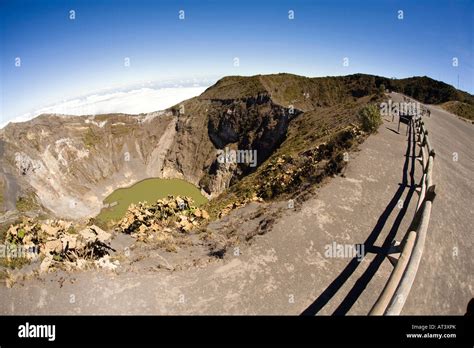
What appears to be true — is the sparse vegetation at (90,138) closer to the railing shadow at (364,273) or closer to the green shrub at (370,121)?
the green shrub at (370,121)

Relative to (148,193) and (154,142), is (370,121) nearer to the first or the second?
(148,193)

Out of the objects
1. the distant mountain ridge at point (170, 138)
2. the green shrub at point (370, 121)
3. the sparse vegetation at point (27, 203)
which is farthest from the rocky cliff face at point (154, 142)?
the green shrub at point (370, 121)

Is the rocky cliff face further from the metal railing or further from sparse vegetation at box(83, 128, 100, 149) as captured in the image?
the metal railing

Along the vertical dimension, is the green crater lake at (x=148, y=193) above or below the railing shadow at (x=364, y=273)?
below

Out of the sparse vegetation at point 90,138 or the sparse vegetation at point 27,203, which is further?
the sparse vegetation at point 90,138

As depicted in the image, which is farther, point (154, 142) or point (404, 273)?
point (154, 142)

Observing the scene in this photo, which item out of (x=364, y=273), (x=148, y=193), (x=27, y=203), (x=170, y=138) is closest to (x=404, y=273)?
(x=364, y=273)
